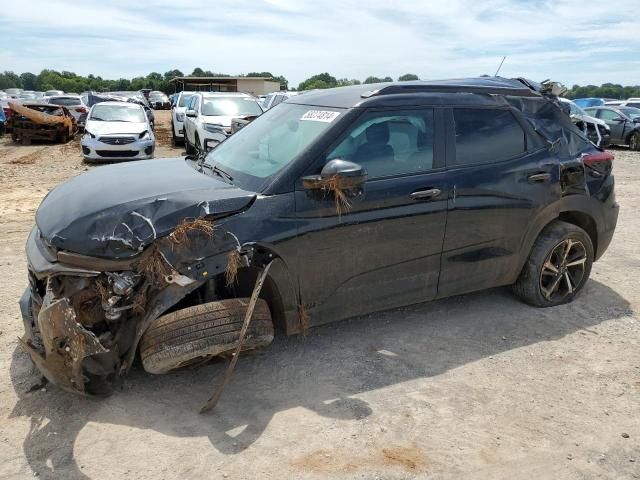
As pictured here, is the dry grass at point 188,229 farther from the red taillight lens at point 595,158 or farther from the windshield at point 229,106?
the windshield at point 229,106

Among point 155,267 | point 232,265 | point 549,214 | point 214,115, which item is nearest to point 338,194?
point 232,265

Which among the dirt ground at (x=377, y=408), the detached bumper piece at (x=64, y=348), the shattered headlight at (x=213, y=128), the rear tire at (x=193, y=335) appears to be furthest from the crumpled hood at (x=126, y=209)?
the shattered headlight at (x=213, y=128)

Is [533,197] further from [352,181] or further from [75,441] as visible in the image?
[75,441]

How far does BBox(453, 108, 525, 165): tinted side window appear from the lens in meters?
4.10

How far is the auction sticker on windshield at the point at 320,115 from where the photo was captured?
3.77m

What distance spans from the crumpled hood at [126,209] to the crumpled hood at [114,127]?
10597 mm

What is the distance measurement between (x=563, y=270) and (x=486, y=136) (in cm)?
143

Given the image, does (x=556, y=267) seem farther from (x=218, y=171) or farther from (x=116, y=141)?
(x=116, y=141)

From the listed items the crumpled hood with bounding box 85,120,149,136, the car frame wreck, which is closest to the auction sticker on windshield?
the crumpled hood with bounding box 85,120,149,136

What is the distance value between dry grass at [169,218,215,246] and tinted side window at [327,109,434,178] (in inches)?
37.3

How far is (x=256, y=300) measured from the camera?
3.29 metres

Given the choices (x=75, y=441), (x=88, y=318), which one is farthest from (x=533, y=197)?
(x=75, y=441)

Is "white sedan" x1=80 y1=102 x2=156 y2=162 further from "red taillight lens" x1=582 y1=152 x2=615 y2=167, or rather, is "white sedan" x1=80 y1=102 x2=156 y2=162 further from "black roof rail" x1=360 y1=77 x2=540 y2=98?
"red taillight lens" x1=582 y1=152 x2=615 y2=167

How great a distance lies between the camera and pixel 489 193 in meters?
4.12
